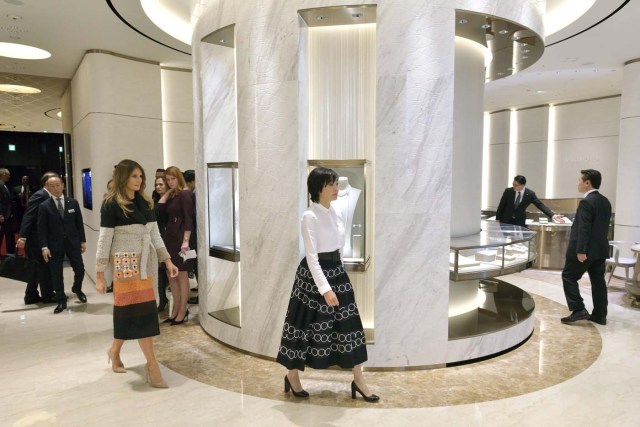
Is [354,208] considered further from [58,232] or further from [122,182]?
[58,232]

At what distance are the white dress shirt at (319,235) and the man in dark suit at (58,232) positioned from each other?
14.7 feet

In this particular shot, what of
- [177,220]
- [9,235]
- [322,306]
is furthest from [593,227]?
[9,235]

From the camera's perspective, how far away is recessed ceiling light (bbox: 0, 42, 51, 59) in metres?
7.09

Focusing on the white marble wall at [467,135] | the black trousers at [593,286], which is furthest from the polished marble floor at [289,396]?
the white marble wall at [467,135]

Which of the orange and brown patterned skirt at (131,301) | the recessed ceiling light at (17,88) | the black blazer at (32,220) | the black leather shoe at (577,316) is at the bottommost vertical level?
the black leather shoe at (577,316)

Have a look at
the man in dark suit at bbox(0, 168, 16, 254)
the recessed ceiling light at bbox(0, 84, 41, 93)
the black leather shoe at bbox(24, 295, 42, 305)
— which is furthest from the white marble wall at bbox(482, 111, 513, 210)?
the man in dark suit at bbox(0, 168, 16, 254)

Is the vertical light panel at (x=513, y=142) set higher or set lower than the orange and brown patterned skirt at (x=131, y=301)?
higher

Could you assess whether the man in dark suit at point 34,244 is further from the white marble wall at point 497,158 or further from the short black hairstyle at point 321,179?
the white marble wall at point 497,158

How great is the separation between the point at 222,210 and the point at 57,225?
8.92 feet

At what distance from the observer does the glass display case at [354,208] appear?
4191mm

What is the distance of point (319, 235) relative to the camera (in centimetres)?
326

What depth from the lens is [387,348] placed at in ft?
13.2

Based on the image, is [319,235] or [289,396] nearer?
[319,235]

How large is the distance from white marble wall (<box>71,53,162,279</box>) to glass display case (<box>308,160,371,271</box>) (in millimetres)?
4785
